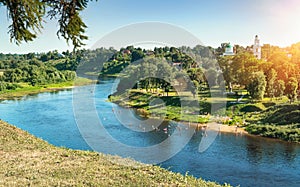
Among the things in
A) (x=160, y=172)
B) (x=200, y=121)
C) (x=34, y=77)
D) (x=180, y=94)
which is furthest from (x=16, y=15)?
(x=34, y=77)

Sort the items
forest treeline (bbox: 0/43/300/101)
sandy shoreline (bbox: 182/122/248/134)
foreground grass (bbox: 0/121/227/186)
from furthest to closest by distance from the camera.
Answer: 1. forest treeline (bbox: 0/43/300/101)
2. sandy shoreline (bbox: 182/122/248/134)
3. foreground grass (bbox: 0/121/227/186)

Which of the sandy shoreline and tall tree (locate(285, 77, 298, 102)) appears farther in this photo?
tall tree (locate(285, 77, 298, 102))

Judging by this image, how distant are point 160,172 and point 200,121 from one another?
2110 cm

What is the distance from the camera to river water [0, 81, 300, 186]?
604 inches

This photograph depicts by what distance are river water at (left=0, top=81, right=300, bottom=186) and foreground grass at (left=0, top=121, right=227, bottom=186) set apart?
8.17 metres

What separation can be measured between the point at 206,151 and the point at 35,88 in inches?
1451

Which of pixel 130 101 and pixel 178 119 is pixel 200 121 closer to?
pixel 178 119

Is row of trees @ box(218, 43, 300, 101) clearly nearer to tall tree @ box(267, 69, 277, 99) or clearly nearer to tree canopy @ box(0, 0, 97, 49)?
tall tree @ box(267, 69, 277, 99)

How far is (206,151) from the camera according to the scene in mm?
19016

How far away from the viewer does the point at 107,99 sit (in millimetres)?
38969

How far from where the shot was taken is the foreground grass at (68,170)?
5793 millimetres

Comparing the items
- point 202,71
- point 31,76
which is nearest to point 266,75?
point 202,71

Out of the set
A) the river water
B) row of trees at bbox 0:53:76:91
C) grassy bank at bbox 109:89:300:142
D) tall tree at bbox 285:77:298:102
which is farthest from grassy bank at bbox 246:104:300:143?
row of trees at bbox 0:53:76:91

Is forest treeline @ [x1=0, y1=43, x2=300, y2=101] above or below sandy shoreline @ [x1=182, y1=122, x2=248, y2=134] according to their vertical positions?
above
